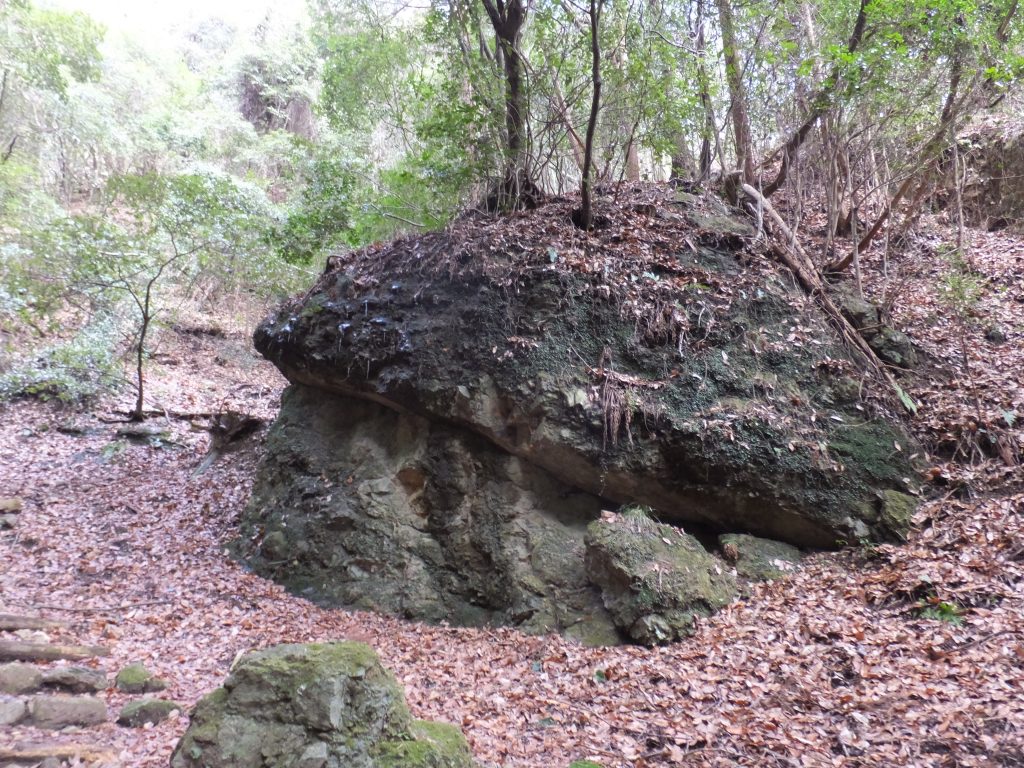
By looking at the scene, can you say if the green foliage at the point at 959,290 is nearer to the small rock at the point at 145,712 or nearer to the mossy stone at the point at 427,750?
the mossy stone at the point at 427,750

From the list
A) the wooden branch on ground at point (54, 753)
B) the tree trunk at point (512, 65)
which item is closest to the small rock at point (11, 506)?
the wooden branch on ground at point (54, 753)

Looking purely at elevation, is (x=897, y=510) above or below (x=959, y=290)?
below

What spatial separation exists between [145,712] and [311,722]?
2135 millimetres

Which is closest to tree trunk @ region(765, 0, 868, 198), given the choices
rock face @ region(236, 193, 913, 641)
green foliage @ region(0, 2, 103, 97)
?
rock face @ region(236, 193, 913, 641)

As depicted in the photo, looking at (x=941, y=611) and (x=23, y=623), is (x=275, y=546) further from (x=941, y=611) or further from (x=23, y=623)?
(x=941, y=611)

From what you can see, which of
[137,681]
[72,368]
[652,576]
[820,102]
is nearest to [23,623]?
[137,681]

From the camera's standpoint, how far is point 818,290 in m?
7.95

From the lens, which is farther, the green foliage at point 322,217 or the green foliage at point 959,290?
the green foliage at point 322,217

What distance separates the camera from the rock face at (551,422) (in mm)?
6426

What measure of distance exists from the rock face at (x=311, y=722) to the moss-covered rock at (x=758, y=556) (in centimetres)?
376

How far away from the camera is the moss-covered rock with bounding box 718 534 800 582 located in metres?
5.98

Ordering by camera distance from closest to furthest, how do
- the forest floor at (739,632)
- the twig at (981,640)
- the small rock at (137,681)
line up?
the forest floor at (739,632)
the twig at (981,640)
the small rock at (137,681)

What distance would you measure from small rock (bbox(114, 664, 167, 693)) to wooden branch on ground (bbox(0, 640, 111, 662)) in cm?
58

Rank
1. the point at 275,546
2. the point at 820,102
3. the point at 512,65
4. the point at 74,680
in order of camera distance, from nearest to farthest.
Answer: the point at 74,680
the point at 820,102
the point at 275,546
the point at 512,65
